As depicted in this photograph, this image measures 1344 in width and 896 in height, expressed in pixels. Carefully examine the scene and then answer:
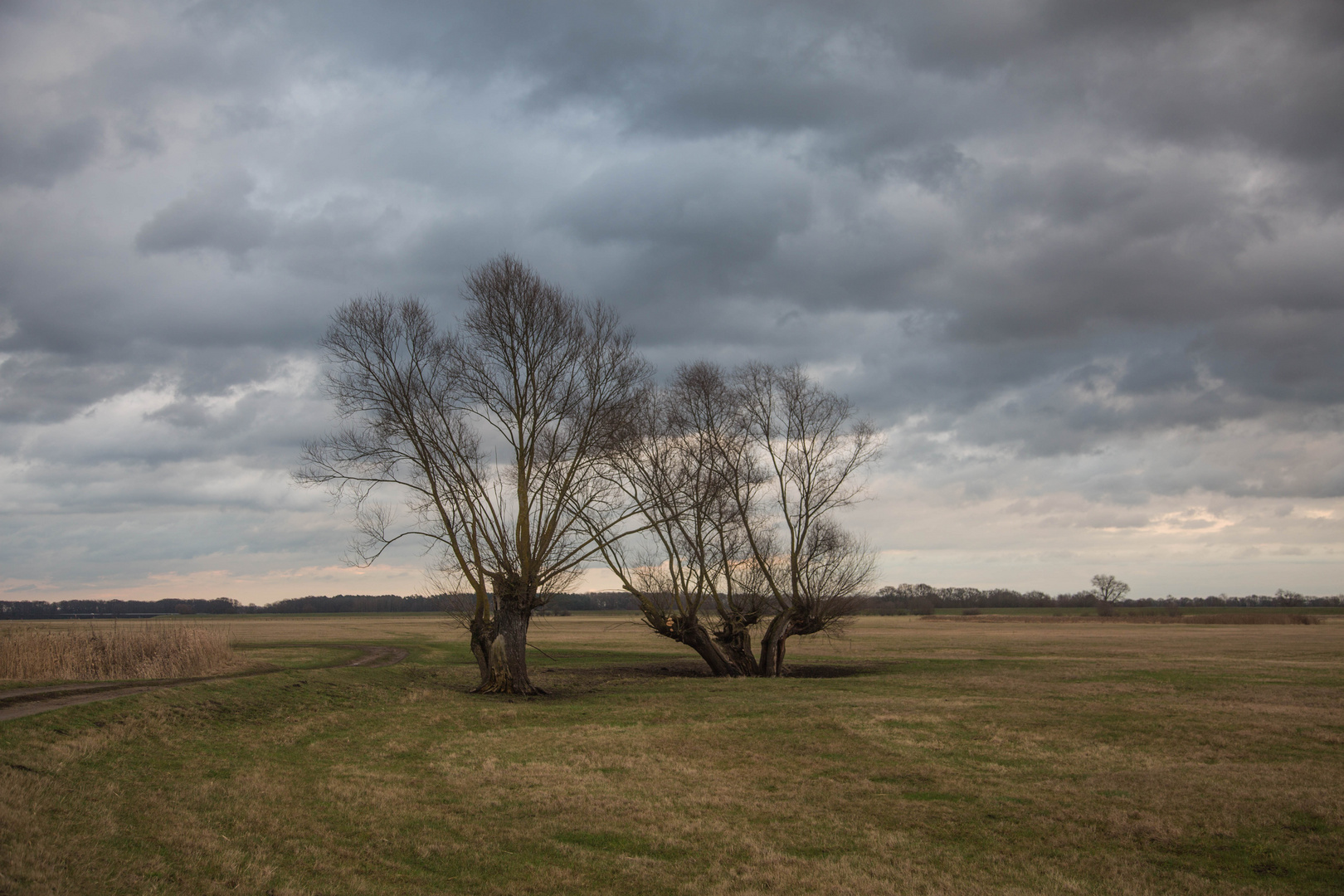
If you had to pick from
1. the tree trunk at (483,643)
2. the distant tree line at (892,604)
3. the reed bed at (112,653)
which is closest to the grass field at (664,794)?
the tree trunk at (483,643)

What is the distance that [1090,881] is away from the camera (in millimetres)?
9078

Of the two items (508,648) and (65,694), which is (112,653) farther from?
(508,648)

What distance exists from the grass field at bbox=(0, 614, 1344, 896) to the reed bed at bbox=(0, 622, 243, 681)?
5394 millimetres

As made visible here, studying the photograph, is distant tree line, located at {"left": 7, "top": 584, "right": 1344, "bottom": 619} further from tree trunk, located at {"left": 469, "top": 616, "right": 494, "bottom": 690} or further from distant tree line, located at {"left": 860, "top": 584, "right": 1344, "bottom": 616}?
tree trunk, located at {"left": 469, "top": 616, "right": 494, "bottom": 690}

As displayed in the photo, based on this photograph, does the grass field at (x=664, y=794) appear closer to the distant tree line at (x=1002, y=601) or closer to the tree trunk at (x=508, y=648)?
the tree trunk at (x=508, y=648)

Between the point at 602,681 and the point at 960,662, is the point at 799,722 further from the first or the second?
the point at 960,662

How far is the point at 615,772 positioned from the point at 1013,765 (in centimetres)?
741

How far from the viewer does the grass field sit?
347 inches

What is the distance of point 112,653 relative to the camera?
77.5ft

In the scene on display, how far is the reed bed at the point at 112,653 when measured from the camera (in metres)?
21.6

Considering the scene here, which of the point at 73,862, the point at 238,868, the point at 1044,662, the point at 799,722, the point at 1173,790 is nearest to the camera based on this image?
the point at 73,862

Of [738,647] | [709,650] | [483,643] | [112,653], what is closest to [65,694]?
[112,653]

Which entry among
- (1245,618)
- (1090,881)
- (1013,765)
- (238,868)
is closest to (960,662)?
(1013,765)

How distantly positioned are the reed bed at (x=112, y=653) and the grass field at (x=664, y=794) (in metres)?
5.39
